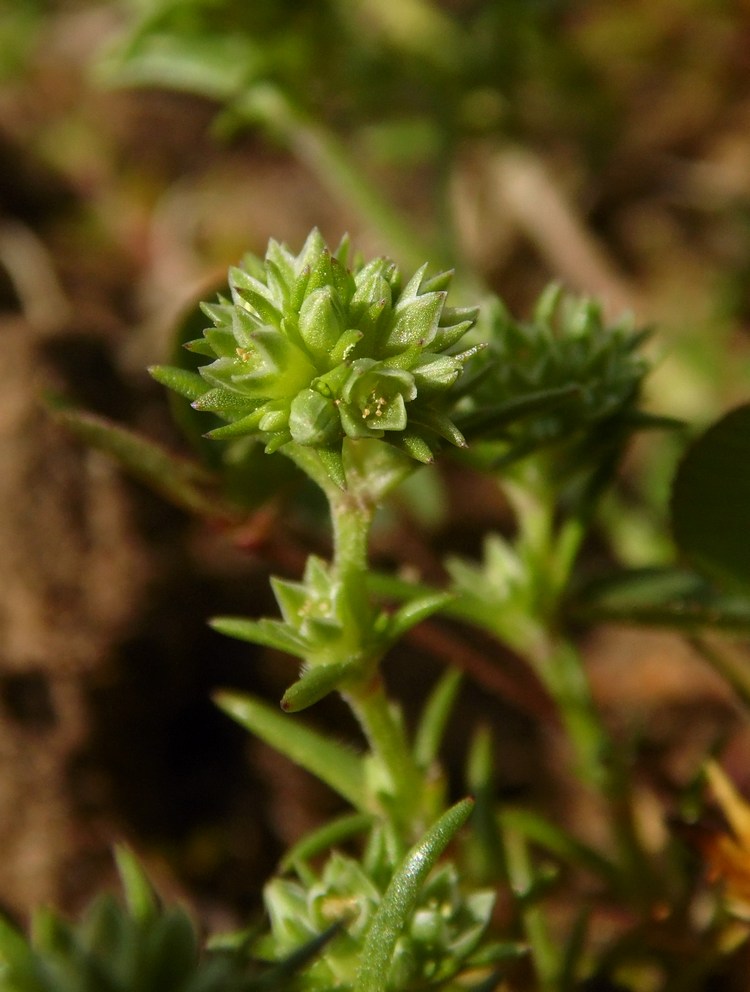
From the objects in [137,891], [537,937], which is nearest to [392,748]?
[137,891]

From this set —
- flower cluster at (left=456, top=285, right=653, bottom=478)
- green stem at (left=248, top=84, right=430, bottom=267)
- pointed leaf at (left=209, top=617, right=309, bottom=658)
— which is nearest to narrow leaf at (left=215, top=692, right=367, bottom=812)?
pointed leaf at (left=209, top=617, right=309, bottom=658)

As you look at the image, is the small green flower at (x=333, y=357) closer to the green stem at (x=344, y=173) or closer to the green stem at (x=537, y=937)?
the green stem at (x=537, y=937)

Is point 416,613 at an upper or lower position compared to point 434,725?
upper

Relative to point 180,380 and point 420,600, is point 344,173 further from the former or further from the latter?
point 420,600

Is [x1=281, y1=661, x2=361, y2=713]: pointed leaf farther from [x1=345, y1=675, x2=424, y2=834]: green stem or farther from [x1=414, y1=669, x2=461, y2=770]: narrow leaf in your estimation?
[x1=414, y1=669, x2=461, y2=770]: narrow leaf

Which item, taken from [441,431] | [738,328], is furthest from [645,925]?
[738,328]

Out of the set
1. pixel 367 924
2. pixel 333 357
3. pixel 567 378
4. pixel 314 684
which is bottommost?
pixel 367 924

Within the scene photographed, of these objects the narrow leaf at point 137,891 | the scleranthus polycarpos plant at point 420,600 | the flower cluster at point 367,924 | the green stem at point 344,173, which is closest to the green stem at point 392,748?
the scleranthus polycarpos plant at point 420,600
